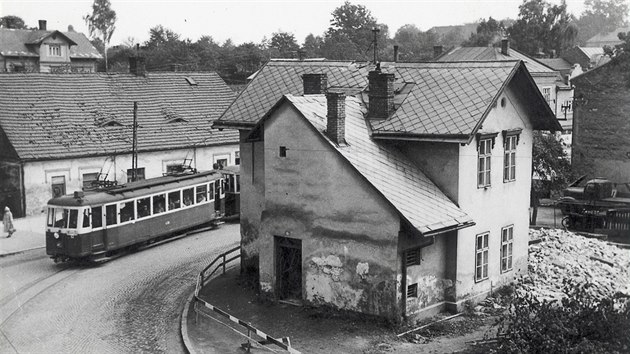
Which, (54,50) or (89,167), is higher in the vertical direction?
(54,50)

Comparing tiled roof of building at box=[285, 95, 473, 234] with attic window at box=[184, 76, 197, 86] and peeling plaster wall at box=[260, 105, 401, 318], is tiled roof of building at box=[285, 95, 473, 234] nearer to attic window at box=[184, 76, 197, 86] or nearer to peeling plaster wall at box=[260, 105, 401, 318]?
peeling plaster wall at box=[260, 105, 401, 318]

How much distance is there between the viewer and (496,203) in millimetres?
21703

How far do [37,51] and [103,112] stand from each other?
37.6 meters

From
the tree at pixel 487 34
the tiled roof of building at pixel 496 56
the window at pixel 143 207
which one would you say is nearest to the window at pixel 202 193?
the window at pixel 143 207

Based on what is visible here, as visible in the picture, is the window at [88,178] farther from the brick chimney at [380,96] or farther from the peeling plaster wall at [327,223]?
the brick chimney at [380,96]

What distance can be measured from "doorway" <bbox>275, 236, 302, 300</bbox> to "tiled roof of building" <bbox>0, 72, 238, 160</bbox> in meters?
17.1

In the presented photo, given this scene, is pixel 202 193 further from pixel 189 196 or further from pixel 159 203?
pixel 159 203

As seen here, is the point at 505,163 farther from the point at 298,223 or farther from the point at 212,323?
the point at 212,323

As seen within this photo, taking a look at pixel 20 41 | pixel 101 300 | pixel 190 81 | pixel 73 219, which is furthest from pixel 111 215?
pixel 20 41

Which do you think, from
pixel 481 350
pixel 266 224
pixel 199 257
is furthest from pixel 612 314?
pixel 199 257

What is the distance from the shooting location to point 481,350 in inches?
647

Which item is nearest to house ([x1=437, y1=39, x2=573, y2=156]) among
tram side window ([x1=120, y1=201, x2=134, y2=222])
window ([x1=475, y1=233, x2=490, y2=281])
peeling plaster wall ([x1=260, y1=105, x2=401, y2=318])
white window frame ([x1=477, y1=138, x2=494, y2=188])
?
white window frame ([x1=477, y1=138, x2=494, y2=188])

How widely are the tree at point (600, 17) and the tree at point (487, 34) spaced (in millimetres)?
39242

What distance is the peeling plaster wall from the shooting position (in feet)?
59.7
